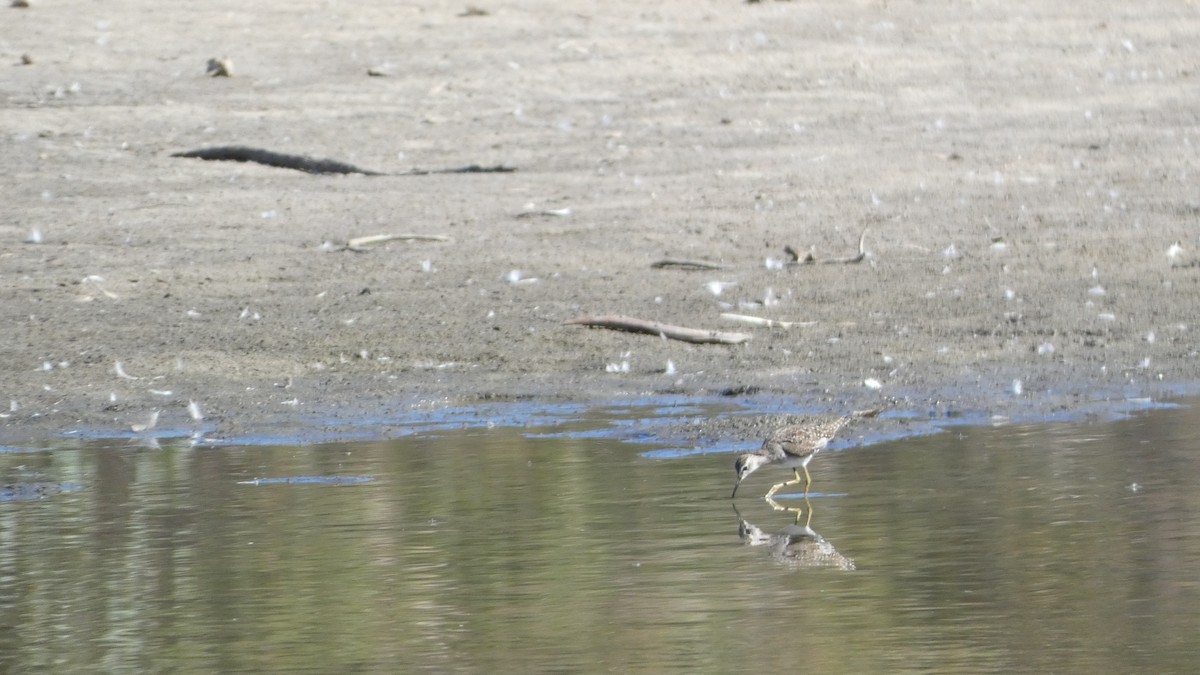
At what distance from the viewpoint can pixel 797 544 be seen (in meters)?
5.83

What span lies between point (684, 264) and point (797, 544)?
5.28 meters

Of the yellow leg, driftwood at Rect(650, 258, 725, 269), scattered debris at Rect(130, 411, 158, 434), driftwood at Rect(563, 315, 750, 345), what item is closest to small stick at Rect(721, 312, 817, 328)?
driftwood at Rect(563, 315, 750, 345)

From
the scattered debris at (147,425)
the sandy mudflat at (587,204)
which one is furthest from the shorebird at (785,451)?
the scattered debris at (147,425)

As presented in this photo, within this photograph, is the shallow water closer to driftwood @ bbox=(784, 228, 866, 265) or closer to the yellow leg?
the yellow leg

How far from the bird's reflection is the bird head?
0.19 meters

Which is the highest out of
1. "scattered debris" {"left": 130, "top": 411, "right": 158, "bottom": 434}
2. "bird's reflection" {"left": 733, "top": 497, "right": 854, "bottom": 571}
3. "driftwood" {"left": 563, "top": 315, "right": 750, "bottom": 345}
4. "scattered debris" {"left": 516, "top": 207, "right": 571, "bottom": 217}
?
"scattered debris" {"left": 516, "top": 207, "right": 571, "bottom": 217}

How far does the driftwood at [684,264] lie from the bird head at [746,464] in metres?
4.44

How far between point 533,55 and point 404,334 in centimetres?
589

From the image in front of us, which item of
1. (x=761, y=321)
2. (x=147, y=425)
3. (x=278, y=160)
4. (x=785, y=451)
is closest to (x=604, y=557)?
(x=785, y=451)

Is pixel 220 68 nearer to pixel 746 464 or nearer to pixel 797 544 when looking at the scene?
pixel 746 464

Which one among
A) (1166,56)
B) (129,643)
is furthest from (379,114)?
(129,643)

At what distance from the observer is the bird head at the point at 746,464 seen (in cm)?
647

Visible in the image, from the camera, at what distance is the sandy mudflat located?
9.13 meters

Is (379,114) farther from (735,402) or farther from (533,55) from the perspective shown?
(735,402)
